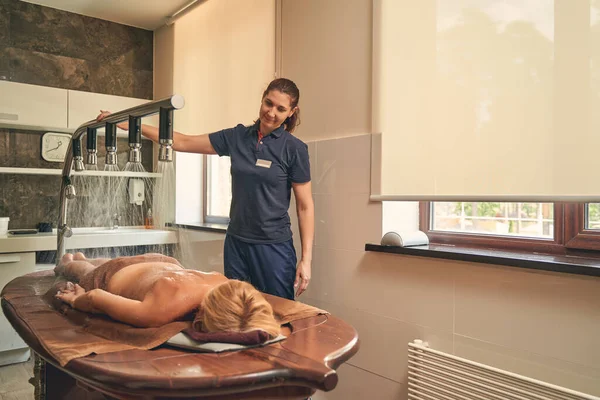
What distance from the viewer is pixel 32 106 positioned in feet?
11.3

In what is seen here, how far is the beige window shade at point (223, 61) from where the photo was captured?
297 cm

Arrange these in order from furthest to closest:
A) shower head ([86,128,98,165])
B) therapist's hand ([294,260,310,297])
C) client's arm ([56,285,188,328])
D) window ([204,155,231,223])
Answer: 1. window ([204,155,231,223])
2. therapist's hand ([294,260,310,297])
3. shower head ([86,128,98,165])
4. client's arm ([56,285,188,328])

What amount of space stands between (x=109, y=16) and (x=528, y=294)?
12.4 ft

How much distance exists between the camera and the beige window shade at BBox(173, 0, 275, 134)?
2975mm

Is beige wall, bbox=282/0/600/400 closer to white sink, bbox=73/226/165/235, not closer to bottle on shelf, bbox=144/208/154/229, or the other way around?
white sink, bbox=73/226/165/235

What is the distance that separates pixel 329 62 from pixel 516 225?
1156 mm

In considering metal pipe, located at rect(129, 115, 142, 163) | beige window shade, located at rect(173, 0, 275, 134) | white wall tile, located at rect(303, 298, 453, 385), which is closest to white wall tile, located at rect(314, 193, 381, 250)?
white wall tile, located at rect(303, 298, 453, 385)

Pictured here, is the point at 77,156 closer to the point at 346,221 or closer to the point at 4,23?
the point at 346,221

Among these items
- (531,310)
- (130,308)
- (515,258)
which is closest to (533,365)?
(531,310)

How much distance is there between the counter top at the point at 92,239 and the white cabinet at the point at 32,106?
0.78 meters

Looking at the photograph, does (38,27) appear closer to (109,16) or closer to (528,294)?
(109,16)

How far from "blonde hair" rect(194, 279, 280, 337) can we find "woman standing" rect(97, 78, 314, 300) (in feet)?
3.00

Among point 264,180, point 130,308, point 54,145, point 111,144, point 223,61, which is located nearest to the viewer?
point 130,308

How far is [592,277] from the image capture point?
4.84ft
